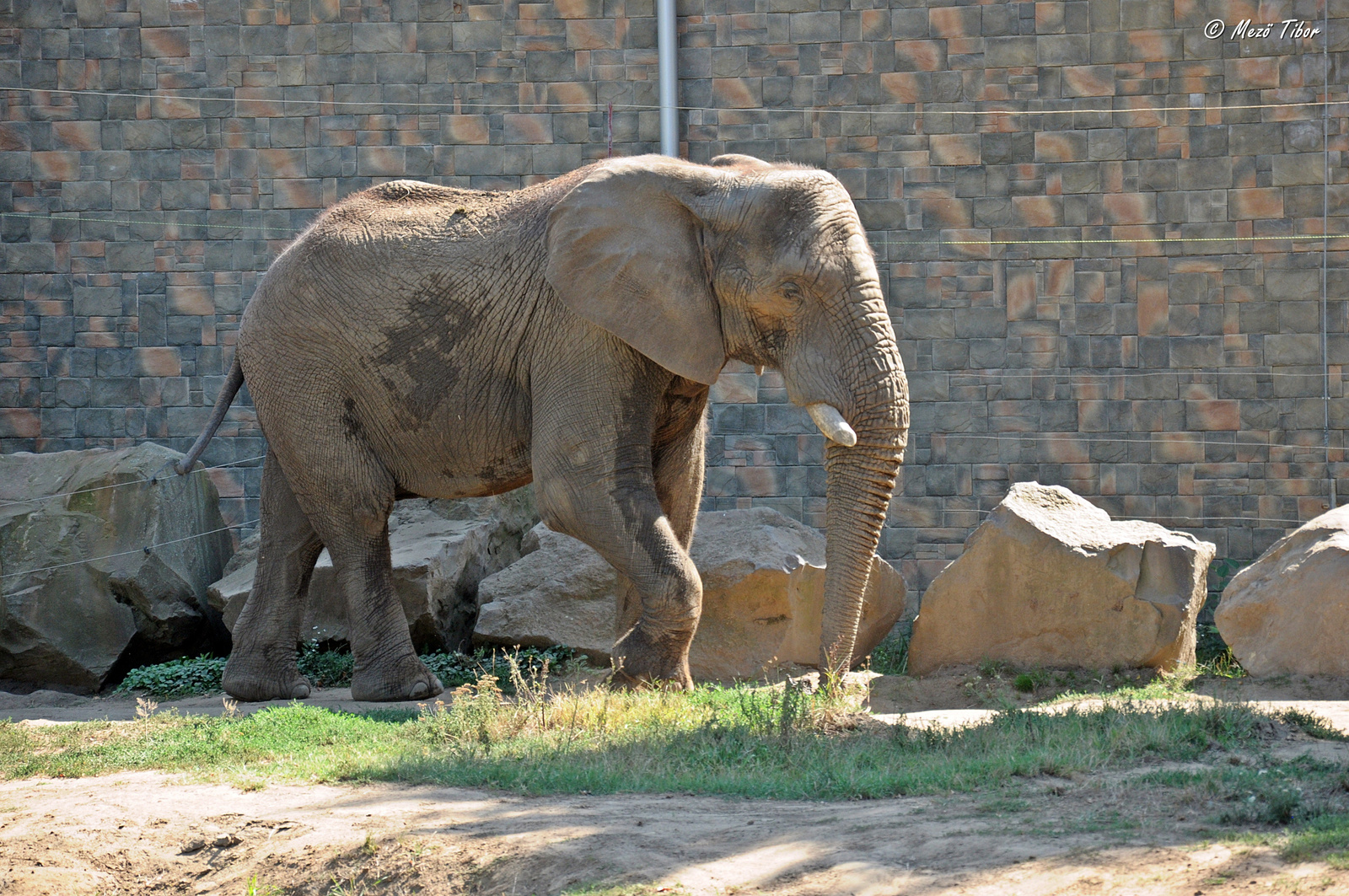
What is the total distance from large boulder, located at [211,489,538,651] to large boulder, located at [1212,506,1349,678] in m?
5.55

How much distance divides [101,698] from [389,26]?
22.1ft

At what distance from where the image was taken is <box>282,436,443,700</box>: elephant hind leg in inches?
345

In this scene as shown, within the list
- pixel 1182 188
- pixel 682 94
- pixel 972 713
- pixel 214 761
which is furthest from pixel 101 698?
pixel 1182 188

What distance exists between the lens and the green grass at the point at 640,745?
5793mm

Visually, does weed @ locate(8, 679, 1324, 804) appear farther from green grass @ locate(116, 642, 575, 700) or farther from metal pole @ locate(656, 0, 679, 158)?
metal pole @ locate(656, 0, 679, 158)

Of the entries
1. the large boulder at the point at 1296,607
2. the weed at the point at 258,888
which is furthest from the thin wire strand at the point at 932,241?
the weed at the point at 258,888

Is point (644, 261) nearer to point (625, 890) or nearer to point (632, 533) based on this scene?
point (632, 533)

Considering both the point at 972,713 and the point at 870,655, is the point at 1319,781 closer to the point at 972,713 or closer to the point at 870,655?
the point at 972,713

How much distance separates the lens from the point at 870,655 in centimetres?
1064

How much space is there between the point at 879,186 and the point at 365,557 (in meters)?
6.36

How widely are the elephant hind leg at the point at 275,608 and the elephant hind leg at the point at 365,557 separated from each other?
0.46m

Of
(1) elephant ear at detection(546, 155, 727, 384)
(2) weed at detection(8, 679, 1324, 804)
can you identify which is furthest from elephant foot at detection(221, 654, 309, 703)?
(1) elephant ear at detection(546, 155, 727, 384)

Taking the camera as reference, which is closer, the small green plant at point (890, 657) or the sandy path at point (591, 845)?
the sandy path at point (591, 845)

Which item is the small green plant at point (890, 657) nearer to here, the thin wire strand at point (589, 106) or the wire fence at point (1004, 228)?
the wire fence at point (1004, 228)
